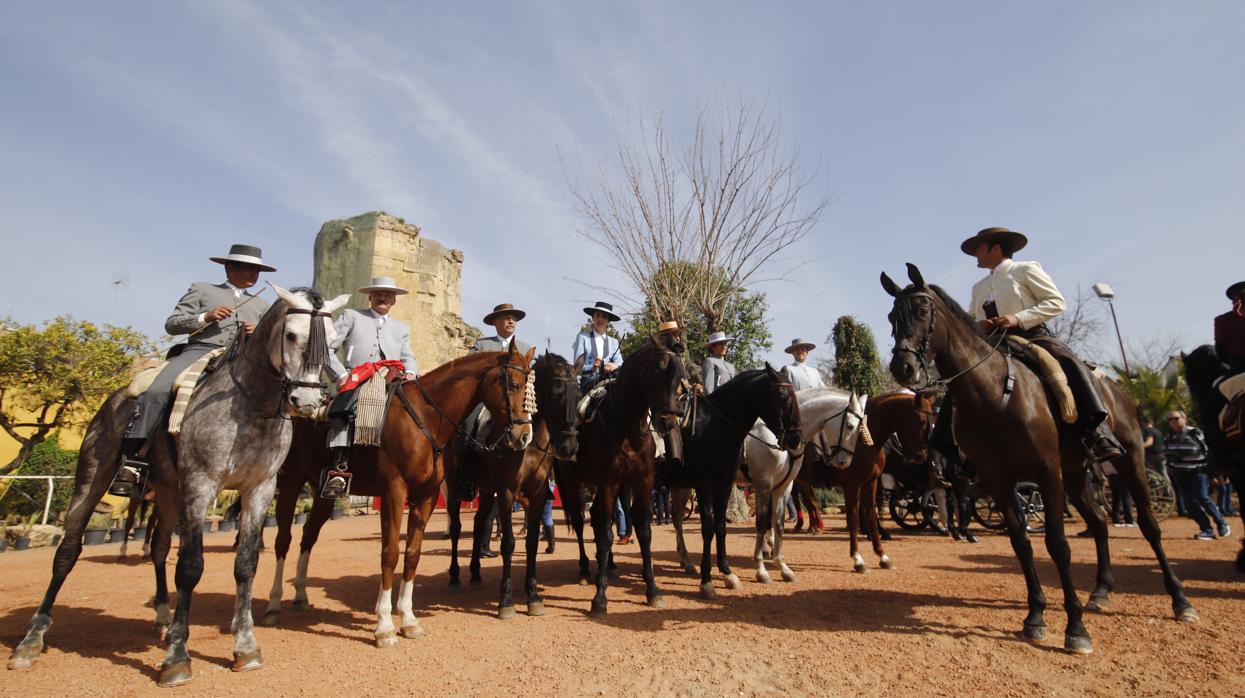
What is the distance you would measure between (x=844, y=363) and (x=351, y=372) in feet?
80.6

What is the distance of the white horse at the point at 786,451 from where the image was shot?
7.33m

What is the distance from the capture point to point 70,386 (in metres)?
16.0

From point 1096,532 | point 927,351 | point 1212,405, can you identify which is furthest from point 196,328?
point 1212,405

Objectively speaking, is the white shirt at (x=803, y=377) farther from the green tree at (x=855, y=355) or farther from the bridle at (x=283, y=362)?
the green tree at (x=855, y=355)

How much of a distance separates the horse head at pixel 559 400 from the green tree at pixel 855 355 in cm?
2281

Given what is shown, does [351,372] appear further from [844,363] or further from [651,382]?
[844,363]

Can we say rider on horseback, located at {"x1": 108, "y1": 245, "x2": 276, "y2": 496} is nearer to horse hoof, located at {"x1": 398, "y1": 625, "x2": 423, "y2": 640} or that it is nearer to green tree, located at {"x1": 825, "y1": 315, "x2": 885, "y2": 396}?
horse hoof, located at {"x1": 398, "y1": 625, "x2": 423, "y2": 640}

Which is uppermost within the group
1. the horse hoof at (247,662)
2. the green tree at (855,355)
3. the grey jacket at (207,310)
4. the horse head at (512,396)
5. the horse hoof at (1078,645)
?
the green tree at (855,355)

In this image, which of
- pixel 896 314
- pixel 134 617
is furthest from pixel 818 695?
pixel 134 617

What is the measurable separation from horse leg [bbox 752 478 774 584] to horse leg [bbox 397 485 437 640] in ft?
12.1

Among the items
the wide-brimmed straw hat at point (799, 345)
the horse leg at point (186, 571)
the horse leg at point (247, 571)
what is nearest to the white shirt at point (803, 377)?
the wide-brimmed straw hat at point (799, 345)

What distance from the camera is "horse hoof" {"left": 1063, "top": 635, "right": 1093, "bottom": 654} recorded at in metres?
4.10

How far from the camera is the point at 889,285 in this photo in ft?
16.0

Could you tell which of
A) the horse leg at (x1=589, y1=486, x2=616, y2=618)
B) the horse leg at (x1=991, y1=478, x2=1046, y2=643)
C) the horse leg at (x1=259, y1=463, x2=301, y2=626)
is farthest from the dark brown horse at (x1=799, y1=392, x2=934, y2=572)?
the horse leg at (x1=259, y1=463, x2=301, y2=626)
